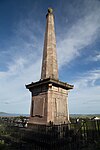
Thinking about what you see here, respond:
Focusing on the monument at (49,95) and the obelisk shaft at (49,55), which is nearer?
the monument at (49,95)

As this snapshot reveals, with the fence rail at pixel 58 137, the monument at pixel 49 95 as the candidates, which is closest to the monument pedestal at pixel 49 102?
the monument at pixel 49 95

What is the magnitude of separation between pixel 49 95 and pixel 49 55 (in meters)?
3.15

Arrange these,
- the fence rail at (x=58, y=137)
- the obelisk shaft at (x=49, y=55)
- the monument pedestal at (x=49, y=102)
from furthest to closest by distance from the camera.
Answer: the obelisk shaft at (x=49, y=55) < the monument pedestal at (x=49, y=102) < the fence rail at (x=58, y=137)

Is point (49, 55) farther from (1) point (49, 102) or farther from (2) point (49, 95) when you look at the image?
(1) point (49, 102)

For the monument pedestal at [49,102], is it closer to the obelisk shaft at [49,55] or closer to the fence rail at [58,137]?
the fence rail at [58,137]

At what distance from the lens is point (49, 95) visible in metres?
7.89

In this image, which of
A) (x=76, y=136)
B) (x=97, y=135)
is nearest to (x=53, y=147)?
(x=76, y=136)

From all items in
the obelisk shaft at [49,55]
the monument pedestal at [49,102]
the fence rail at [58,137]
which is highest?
the obelisk shaft at [49,55]

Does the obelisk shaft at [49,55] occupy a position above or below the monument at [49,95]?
above

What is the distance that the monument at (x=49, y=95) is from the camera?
773 centimetres

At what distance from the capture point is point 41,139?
6.58 meters

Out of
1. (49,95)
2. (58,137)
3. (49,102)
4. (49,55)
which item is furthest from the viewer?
(49,55)

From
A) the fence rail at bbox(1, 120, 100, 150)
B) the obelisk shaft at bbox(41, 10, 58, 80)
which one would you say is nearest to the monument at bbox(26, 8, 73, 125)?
the obelisk shaft at bbox(41, 10, 58, 80)

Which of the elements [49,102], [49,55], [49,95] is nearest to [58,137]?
[49,102]
